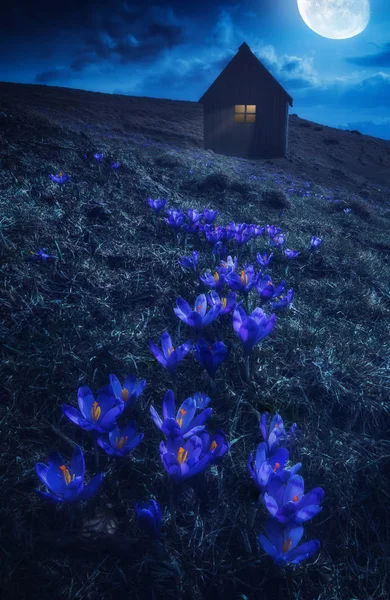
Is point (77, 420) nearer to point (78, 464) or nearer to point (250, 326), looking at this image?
point (78, 464)

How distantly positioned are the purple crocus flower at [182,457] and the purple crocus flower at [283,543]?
0.19m

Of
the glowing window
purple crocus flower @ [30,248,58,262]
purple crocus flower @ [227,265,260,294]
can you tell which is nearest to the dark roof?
the glowing window

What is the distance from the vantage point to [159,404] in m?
1.37

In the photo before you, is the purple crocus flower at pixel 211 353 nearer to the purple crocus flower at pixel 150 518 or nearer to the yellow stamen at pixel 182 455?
the yellow stamen at pixel 182 455

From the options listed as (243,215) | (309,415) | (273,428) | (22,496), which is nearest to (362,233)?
(243,215)

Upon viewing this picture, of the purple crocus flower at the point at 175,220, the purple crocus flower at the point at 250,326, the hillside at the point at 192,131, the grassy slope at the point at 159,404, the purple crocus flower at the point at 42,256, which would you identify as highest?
the hillside at the point at 192,131

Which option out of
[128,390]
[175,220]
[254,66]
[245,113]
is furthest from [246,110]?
[128,390]

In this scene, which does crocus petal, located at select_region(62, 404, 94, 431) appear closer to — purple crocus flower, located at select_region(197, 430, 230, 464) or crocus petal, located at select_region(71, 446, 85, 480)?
crocus petal, located at select_region(71, 446, 85, 480)

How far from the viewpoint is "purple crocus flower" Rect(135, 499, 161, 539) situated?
2.69 ft

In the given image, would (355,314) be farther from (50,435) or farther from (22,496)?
(22,496)

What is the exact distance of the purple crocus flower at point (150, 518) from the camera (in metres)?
0.82

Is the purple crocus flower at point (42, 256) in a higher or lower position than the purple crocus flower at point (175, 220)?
lower

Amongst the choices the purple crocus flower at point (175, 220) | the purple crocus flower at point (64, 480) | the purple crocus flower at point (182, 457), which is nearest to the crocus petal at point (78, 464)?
the purple crocus flower at point (64, 480)

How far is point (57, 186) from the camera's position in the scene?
310 centimetres
